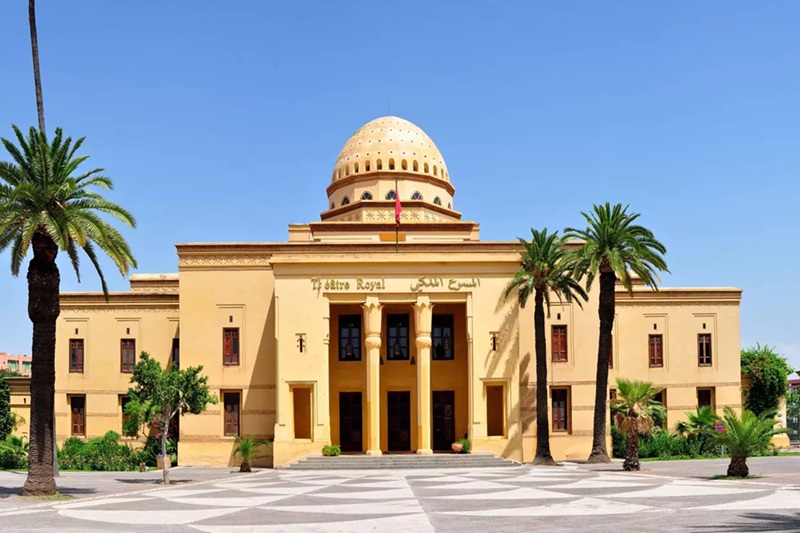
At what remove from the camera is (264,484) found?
28719mm

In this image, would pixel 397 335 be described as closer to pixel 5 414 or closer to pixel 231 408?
pixel 231 408

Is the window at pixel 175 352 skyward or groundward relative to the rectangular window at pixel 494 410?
skyward

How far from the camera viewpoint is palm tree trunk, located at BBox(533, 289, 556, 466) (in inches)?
1462

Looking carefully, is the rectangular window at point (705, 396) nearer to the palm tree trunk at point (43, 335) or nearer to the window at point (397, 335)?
the window at point (397, 335)

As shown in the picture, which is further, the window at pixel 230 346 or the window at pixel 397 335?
the window at pixel 397 335

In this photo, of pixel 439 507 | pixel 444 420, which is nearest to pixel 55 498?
pixel 439 507

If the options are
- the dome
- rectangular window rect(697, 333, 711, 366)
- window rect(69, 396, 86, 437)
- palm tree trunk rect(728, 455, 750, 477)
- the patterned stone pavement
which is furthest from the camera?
the dome

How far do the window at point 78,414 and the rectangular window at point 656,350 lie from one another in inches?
1122

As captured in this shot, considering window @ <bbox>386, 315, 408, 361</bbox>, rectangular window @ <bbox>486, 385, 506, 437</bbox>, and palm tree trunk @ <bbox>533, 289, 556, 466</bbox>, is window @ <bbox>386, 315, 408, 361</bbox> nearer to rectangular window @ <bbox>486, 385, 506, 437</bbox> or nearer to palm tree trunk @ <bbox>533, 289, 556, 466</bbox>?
rectangular window @ <bbox>486, 385, 506, 437</bbox>

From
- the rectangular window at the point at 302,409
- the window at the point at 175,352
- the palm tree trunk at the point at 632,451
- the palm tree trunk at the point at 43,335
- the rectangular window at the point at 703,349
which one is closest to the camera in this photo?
the palm tree trunk at the point at 43,335

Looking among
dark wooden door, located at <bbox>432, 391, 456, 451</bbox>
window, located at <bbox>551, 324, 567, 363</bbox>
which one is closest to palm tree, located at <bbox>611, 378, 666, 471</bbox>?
window, located at <bbox>551, 324, 567, 363</bbox>

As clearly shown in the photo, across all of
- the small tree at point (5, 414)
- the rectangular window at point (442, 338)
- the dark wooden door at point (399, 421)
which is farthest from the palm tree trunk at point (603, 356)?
the small tree at point (5, 414)

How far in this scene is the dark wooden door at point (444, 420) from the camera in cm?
4069

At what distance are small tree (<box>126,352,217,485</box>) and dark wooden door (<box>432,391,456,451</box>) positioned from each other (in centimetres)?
1263
